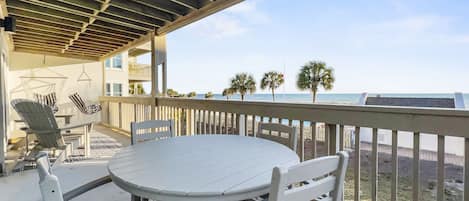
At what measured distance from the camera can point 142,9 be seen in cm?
416

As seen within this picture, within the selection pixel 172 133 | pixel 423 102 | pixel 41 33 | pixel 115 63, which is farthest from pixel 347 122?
pixel 115 63

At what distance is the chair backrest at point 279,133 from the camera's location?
211 cm

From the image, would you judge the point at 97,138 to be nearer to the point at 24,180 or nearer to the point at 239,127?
the point at 24,180

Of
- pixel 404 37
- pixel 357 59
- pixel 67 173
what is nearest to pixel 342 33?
pixel 357 59

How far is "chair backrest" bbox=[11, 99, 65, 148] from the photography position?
3.58 metres

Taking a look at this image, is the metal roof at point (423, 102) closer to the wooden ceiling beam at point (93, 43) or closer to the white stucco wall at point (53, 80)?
the wooden ceiling beam at point (93, 43)

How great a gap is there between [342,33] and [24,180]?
3128 cm

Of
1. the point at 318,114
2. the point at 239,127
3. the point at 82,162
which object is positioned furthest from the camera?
the point at 82,162

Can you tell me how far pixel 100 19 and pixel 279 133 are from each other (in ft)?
12.2

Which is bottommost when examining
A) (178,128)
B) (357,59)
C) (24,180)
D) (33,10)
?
(24,180)

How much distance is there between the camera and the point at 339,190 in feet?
3.70

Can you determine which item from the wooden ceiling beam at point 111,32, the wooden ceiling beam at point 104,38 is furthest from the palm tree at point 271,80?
the wooden ceiling beam at point 111,32

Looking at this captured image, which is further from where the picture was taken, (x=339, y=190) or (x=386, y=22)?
(x=386, y=22)

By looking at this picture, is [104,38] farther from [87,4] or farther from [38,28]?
[87,4]
